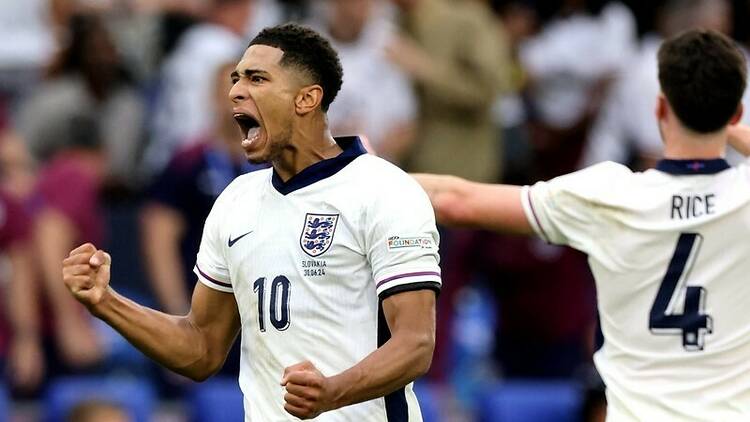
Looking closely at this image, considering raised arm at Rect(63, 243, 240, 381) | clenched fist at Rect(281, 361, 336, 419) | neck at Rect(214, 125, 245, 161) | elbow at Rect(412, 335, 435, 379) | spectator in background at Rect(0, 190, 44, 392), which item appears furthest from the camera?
spectator in background at Rect(0, 190, 44, 392)

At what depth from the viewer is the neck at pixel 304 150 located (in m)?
5.25

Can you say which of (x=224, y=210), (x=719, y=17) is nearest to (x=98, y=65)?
(x=719, y=17)

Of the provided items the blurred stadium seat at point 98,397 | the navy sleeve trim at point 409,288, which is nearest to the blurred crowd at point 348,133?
the blurred stadium seat at point 98,397

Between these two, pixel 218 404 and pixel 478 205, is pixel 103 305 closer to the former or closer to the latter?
pixel 478 205

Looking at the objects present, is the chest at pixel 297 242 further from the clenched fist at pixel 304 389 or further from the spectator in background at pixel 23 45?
the spectator in background at pixel 23 45

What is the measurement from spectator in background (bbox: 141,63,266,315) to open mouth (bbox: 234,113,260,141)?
4.09m

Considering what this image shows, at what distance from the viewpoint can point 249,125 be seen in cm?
522

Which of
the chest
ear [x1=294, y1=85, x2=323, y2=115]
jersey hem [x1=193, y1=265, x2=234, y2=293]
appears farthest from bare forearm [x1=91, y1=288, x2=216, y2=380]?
ear [x1=294, y1=85, x2=323, y2=115]

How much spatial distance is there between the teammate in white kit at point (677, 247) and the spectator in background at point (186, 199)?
4.13 metres

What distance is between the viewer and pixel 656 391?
17.4ft

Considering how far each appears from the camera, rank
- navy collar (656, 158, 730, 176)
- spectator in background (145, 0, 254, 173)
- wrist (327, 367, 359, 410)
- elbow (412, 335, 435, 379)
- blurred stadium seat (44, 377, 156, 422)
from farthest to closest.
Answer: spectator in background (145, 0, 254, 173) < blurred stadium seat (44, 377, 156, 422) < navy collar (656, 158, 730, 176) < elbow (412, 335, 435, 379) < wrist (327, 367, 359, 410)

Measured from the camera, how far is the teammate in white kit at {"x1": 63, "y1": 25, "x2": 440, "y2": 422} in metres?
5.02

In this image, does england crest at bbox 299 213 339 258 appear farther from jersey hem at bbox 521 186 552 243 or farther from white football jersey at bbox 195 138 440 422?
jersey hem at bbox 521 186 552 243

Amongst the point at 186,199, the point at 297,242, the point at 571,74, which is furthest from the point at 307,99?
the point at 571,74
